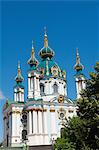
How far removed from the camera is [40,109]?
44438mm

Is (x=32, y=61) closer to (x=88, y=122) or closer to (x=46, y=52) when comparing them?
(x=46, y=52)

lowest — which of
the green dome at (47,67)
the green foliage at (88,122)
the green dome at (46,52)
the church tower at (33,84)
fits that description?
the green foliage at (88,122)

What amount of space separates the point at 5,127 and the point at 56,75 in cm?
1225

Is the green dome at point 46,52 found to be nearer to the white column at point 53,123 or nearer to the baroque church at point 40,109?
the baroque church at point 40,109

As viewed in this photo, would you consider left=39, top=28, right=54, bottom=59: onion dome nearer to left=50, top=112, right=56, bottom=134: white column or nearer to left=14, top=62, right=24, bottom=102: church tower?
left=14, top=62, right=24, bottom=102: church tower

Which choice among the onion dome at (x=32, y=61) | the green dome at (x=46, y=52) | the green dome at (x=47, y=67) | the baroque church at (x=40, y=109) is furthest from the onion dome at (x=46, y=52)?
the onion dome at (x=32, y=61)

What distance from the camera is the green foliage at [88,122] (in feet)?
54.3

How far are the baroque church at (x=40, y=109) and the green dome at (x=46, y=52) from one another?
130cm

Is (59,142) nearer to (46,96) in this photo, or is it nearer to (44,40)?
(46,96)

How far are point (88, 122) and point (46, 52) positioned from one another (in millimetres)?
36550

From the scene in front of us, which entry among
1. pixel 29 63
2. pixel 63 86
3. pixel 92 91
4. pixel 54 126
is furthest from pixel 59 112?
pixel 92 91

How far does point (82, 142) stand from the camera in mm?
16703

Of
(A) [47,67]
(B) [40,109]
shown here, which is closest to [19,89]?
(A) [47,67]

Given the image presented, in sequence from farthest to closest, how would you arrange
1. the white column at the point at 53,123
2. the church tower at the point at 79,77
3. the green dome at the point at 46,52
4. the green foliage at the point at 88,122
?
the green dome at the point at 46,52, the church tower at the point at 79,77, the white column at the point at 53,123, the green foliage at the point at 88,122
